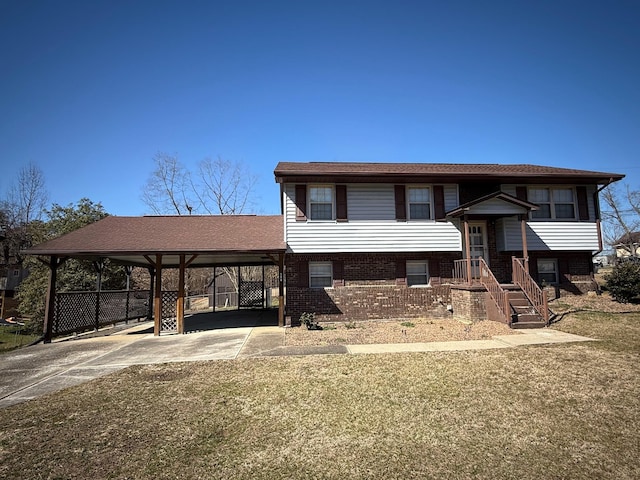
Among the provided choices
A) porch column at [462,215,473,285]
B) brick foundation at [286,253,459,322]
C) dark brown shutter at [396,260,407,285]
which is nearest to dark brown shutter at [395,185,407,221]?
brick foundation at [286,253,459,322]

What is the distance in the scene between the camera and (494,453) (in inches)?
145

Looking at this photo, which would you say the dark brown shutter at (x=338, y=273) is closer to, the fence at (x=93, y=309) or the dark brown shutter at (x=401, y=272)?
the dark brown shutter at (x=401, y=272)

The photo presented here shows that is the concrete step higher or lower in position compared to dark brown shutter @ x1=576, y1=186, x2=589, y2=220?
lower

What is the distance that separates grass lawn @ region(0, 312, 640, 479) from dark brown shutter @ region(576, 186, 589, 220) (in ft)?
32.0

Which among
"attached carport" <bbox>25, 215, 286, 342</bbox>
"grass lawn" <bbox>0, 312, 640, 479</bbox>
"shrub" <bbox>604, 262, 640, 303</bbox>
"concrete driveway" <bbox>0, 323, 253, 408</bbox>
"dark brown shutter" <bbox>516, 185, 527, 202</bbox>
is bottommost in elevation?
"concrete driveway" <bbox>0, 323, 253, 408</bbox>

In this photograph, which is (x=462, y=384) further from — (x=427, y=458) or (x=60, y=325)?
(x=60, y=325)

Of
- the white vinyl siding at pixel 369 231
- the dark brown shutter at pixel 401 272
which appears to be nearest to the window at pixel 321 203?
the white vinyl siding at pixel 369 231

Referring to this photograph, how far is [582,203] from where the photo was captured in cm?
1471

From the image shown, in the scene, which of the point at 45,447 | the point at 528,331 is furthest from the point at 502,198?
the point at 45,447

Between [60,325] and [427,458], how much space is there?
517 inches

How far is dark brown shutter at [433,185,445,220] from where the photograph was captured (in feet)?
45.9

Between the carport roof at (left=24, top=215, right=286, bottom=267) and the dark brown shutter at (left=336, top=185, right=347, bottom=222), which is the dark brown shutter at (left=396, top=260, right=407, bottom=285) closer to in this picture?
the dark brown shutter at (left=336, top=185, right=347, bottom=222)

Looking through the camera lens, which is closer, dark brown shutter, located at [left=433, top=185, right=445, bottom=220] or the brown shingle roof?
the brown shingle roof

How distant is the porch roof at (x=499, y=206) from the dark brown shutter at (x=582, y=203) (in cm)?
334
